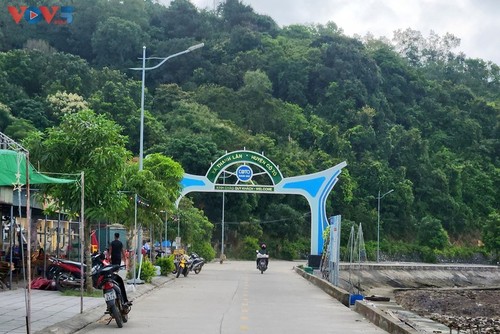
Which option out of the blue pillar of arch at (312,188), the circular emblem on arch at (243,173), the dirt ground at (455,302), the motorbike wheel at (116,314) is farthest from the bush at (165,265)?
the motorbike wheel at (116,314)

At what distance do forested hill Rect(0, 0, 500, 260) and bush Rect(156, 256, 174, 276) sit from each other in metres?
31.0

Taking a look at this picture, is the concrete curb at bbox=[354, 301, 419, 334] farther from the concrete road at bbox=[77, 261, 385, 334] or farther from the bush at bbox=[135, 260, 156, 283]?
the bush at bbox=[135, 260, 156, 283]

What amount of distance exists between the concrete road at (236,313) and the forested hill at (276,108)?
132ft

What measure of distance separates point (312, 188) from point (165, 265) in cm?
1921

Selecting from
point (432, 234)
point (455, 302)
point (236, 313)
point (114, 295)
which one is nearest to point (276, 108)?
point (432, 234)

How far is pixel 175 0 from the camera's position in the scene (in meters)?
114

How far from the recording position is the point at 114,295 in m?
14.2

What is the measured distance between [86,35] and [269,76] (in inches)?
916

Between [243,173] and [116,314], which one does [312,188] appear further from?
[116,314]

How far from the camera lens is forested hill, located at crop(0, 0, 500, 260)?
73.6 m

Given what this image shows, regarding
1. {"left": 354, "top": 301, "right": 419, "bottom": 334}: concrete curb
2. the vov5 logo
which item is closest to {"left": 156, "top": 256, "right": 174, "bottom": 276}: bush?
the vov5 logo

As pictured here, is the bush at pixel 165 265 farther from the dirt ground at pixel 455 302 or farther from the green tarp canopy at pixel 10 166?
the green tarp canopy at pixel 10 166

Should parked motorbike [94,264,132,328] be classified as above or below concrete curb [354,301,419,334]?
above

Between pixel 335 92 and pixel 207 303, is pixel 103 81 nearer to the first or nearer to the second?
pixel 335 92
